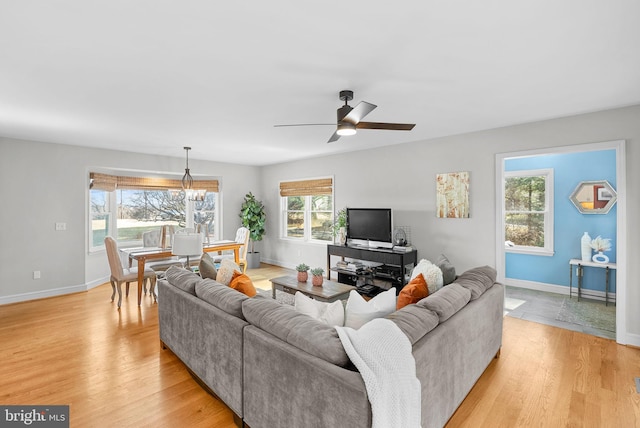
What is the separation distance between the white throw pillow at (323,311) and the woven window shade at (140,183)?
16.6 ft

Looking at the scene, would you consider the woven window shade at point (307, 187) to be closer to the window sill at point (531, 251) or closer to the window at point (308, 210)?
the window at point (308, 210)

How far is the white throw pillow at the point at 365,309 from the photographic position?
78.0 inches

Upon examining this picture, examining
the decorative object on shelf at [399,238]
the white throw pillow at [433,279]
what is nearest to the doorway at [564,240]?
the decorative object on shelf at [399,238]

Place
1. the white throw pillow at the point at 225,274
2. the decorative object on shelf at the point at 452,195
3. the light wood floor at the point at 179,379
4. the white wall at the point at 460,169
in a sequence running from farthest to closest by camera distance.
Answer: the decorative object on shelf at the point at 452,195
the white wall at the point at 460,169
the white throw pillow at the point at 225,274
the light wood floor at the point at 179,379

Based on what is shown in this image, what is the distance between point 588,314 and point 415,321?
3.76 meters

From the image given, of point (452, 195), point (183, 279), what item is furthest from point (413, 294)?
point (452, 195)

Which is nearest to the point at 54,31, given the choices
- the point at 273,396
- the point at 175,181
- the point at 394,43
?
the point at 394,43

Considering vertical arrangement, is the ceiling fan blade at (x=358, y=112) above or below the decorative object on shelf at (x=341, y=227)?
above

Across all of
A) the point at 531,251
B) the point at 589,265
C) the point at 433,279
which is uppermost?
the point at 433,279

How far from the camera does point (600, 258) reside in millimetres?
4598

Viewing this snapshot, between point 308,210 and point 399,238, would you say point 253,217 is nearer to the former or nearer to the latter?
point 308,210

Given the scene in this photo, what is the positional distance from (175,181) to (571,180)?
23.6 feet

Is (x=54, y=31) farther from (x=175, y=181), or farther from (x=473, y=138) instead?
(x=175, y=181)

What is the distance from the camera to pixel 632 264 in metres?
3.18
